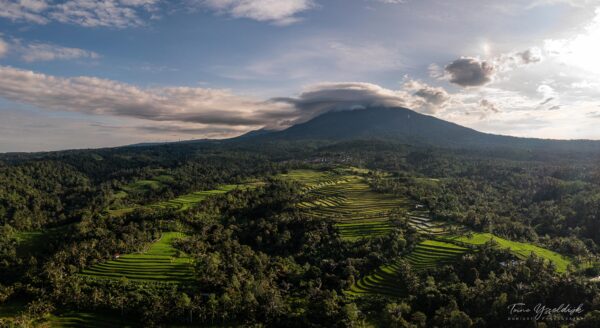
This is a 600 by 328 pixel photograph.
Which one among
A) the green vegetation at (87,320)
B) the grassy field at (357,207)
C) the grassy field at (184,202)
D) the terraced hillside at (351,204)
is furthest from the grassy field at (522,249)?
the grassy field at (184,202)

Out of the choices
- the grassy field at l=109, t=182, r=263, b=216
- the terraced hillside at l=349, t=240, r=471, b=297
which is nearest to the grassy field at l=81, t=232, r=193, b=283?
the terraced hillside at l=349, t=240, r=471, b=297

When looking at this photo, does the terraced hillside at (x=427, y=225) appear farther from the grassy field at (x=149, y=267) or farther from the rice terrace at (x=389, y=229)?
the grassy field at (x=149, y=267)

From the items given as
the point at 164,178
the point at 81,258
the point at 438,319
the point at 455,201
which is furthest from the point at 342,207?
the point at 164,178

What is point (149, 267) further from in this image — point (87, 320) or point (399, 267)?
point (399, 267)

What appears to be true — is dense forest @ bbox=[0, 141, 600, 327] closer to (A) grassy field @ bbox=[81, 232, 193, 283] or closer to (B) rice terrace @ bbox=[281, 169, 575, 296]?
(A) grassy field @ bbox=[81, 232, 193, 283]

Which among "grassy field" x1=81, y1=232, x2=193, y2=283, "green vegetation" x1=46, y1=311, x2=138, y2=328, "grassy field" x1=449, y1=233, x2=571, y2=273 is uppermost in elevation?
"grassy field" x1=449, y1=233, x2=571, y2=273

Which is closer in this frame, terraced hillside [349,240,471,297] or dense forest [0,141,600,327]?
dense forest [0,141,600,327]
